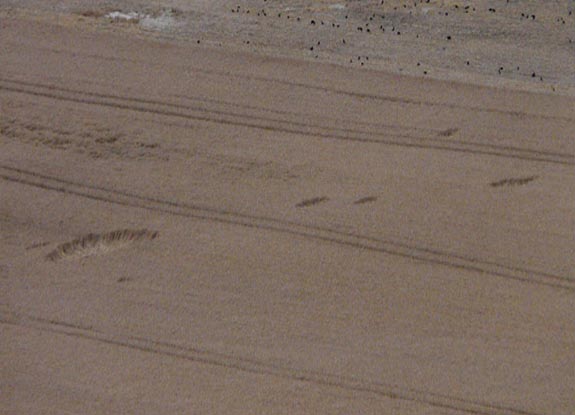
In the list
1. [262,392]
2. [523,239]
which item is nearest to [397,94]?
[523,239]

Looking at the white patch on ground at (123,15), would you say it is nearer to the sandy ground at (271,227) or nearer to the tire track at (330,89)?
the sandy ground at (271,227)

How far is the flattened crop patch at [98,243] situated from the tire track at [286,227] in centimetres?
28

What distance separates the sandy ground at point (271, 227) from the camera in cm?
647

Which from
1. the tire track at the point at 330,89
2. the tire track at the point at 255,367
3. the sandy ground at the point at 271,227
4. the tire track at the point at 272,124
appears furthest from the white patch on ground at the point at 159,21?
the tire track at the point at 255,367

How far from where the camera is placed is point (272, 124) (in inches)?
325

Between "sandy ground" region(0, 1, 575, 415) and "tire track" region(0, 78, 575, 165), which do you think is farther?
"tire track" region(0, 78, 575, 165)

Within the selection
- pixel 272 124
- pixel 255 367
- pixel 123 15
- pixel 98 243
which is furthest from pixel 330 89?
pixel 255 367

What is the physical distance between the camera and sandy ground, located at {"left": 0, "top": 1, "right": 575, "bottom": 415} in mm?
6473

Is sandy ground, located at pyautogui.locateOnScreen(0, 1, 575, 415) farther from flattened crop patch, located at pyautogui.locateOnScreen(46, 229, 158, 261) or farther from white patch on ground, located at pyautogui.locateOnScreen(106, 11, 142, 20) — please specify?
white patch on ground, located at pyautogui.locateOnScreen(106, 11, 142, 20)

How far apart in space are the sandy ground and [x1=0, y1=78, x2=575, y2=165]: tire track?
0.02m

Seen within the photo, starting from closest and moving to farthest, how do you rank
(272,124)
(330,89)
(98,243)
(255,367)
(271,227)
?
1. (255,367)
2. (98,243)
3. (271,227)
4. (272,124)
5. (330,89)

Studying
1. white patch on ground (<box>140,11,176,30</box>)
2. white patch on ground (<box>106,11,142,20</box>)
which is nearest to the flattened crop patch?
white patch on ground (<box>140,11,176,30</box>)

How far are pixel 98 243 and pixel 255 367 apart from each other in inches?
65.5

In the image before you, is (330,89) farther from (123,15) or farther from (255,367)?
(255,367)
